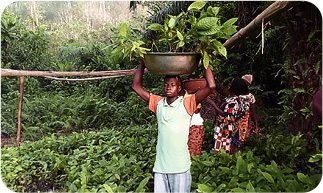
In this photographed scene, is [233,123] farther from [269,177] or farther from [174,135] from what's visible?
[174,135]

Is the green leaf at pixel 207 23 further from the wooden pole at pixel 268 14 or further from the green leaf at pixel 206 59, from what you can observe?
the wooden pole at pixel 268 14

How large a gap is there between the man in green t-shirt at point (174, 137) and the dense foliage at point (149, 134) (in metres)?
0.37

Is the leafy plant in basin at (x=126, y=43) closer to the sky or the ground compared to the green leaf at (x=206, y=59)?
closer to the sky

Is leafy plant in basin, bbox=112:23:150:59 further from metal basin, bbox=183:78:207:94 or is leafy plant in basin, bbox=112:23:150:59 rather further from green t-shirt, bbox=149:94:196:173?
metal basin, bbox=183:78:207:94

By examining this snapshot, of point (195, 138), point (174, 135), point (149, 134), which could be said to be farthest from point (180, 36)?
point (149, 134)

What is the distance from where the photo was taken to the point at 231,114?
3934mm

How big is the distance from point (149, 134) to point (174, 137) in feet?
8.78

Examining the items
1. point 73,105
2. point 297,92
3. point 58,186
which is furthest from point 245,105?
point 73,105

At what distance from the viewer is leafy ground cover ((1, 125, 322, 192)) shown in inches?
117

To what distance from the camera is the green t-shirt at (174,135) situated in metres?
2.56

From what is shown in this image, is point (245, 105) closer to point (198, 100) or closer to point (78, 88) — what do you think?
Answer: point (198, 100)

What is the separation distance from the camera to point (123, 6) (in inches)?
830

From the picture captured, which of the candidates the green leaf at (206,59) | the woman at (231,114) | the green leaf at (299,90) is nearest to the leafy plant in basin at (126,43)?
the green leaf at (206,59)

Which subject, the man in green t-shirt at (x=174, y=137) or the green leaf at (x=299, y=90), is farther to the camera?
the green leaf at (x=299, y=90)
